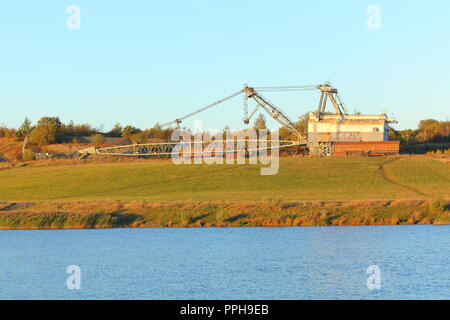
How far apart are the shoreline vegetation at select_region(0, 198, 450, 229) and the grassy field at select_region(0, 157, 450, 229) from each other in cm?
7

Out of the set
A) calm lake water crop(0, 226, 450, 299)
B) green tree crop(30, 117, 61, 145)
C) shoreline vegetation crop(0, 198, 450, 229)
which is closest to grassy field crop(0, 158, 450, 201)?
shoreline vegetation crop(0, 198, 450, 229)

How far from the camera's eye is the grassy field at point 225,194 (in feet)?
172

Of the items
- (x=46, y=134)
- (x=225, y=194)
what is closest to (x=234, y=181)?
(x=225, y=194)

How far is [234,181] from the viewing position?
237 ft

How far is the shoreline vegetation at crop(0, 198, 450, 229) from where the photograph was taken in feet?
168

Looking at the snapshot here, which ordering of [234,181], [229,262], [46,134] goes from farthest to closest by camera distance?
[46,134], [234,181], [229,262]

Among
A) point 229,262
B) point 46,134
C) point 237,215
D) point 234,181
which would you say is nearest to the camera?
point 229,262

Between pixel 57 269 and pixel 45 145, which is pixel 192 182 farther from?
pixel 45 145

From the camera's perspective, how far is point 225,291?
30.8 meters

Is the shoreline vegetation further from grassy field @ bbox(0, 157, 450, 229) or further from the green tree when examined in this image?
the green tree

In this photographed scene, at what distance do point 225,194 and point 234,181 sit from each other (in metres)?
8.37

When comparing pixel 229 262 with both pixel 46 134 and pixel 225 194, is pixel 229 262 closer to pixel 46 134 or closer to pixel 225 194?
pixel 225 194
